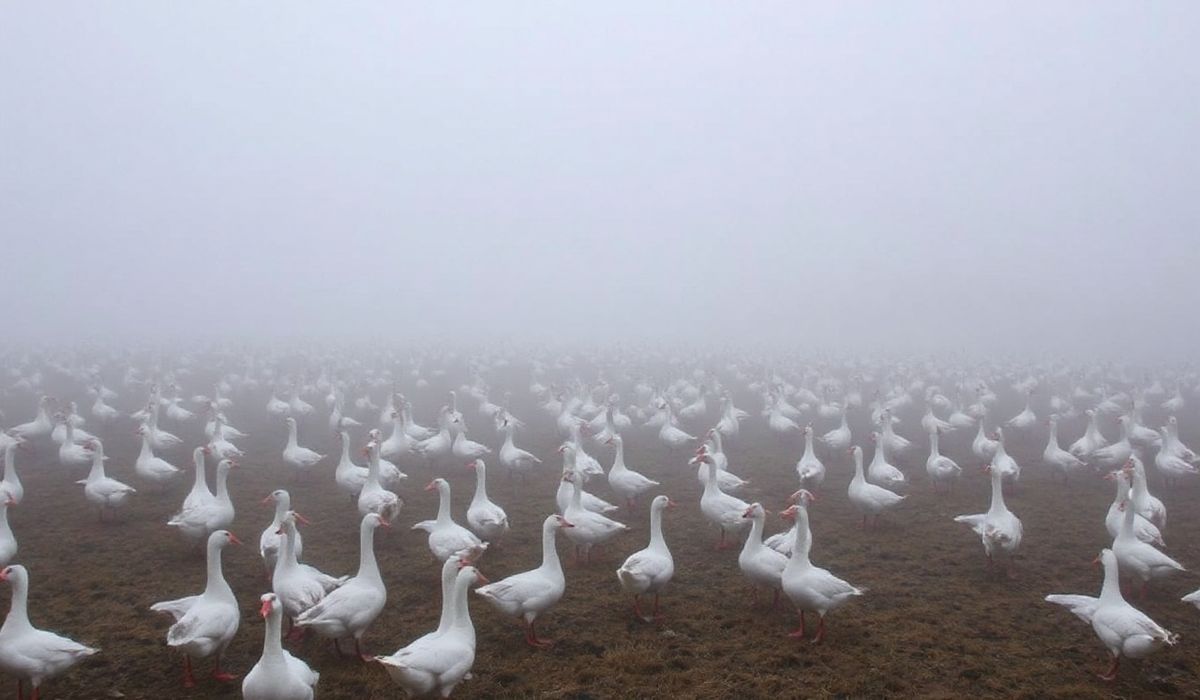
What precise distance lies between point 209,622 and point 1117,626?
875cm

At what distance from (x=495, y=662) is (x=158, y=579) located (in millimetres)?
5266

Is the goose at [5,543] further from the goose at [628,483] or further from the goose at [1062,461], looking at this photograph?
the goose at [1062,461]

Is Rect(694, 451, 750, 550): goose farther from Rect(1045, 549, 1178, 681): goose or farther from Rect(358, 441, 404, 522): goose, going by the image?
Rect(358, 441, 404, 522): goose

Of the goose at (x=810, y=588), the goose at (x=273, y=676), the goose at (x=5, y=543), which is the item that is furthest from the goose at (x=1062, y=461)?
the goose at (x=5, y=543)

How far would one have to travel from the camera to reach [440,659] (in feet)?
18.4

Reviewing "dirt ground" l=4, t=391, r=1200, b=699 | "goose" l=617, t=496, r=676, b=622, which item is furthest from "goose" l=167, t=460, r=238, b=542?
"goose" l=617, t=496, r=676, b=622

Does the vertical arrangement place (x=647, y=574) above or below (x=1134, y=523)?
below

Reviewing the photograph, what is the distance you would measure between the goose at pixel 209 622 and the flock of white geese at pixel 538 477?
0.02m

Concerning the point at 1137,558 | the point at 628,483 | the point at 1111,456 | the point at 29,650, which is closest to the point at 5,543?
the point at 29,650

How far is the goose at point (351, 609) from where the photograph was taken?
6383 mm

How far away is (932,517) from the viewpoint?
11844 millimetres

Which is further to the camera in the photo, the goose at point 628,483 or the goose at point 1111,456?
the goose at point 1111,456

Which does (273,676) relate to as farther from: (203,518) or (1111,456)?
(1111,456)

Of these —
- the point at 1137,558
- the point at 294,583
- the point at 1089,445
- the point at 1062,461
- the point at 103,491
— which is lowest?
the point at 103,491
